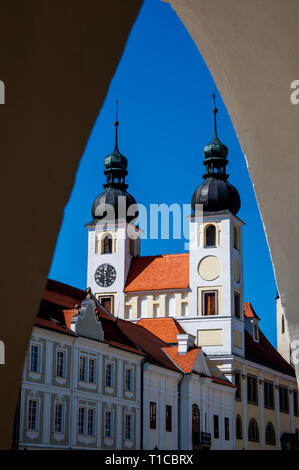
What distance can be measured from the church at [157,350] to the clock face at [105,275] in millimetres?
97

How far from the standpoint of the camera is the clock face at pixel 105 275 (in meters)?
62.9

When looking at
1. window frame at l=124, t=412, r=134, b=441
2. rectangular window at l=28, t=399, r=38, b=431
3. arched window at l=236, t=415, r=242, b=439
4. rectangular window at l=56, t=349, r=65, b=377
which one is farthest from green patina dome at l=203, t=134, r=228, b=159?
rectangular window at l=28, t=399, r=38, b=431

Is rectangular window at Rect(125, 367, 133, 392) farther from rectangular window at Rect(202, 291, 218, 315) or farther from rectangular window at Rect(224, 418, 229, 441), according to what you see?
rectangular window at Rect(202, 291, 218, 315)

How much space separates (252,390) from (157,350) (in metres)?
13.8

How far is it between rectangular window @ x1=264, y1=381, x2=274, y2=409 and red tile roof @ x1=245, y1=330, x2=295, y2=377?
154cm

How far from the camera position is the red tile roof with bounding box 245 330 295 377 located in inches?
2457

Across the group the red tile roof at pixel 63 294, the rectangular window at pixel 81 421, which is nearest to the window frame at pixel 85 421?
the rectangular window at pixel 81 421

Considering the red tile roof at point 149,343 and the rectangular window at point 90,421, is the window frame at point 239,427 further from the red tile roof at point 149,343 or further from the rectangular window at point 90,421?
the rectangular window at point 90,421

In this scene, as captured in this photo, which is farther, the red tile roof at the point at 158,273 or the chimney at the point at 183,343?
the red tile roof at the point at 158,273

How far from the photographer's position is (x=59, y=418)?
3381 cm

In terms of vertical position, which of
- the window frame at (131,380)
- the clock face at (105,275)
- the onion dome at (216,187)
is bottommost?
the window frame at (131,380)

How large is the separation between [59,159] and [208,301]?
58.5m
